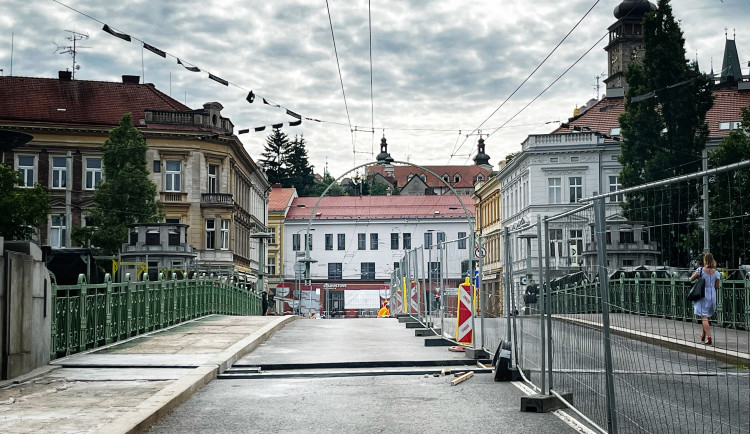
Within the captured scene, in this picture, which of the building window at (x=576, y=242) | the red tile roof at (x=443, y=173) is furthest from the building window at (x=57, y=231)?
the red tile roof at (x=443, y=173)

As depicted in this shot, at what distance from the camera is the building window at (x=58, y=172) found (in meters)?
65.2

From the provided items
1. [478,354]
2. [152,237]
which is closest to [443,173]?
[152,237]

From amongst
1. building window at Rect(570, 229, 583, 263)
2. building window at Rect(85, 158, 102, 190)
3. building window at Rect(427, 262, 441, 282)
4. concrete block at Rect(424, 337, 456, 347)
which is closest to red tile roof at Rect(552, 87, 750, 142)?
building window at Rect(85, 158, 102, 190)

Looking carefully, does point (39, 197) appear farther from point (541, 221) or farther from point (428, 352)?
point (541, 221)

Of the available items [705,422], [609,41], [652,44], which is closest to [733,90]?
[652,44]

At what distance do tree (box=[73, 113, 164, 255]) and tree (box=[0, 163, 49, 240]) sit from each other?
11.1ft

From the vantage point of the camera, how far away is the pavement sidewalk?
8.93m

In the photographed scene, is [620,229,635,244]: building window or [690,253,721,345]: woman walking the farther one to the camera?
[620,229,635,244]: building window

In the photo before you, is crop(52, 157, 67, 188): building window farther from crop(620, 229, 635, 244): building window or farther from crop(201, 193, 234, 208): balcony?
crop(620, 229, 635, 244): building window

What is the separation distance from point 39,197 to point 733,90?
46.6 m

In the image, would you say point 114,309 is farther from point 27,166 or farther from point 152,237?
point 27,166

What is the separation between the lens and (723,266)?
564cm

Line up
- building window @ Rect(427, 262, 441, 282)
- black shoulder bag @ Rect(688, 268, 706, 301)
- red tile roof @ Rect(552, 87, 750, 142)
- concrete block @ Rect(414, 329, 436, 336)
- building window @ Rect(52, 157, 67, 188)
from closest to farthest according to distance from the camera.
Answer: black shoulder bag @ Rect(688, 268, 706, 301) → building window @ Rect(427, 262, 441, 282) → concrete block @ Rect(414, 329, 436, 336) → building window @ Rect(52, 157, 67, 188) → red tile roof @ Rect(552, 87, 750, 142)

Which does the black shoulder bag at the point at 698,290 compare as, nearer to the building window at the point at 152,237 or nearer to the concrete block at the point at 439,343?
the concrete block at the point at 439,343
